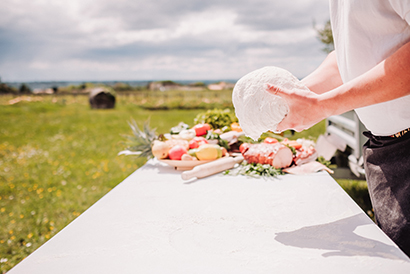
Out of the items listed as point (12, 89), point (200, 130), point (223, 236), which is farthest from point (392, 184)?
point (12, 89)

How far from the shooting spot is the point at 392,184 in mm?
1320

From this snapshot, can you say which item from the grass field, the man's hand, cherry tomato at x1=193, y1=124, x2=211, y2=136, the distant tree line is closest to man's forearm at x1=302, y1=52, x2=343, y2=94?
the man's hand

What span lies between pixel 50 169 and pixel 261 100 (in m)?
6.13

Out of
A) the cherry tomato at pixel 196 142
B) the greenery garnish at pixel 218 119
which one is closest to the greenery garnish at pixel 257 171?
the cherry tomato at pixel 196 142

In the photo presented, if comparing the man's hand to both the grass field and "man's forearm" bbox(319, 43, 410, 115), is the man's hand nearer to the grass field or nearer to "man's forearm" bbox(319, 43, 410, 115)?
"man's forearm" bbox(319, 43, 410, 115)

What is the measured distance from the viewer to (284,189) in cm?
181

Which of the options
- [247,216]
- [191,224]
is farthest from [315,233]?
[191,224]

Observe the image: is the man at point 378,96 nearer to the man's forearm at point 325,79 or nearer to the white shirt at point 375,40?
the white shirt at point 375,40

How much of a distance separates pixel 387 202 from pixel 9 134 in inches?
447

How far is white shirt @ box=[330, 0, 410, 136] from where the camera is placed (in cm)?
106

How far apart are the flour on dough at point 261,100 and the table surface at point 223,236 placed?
423mm

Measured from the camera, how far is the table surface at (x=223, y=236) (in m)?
1.07

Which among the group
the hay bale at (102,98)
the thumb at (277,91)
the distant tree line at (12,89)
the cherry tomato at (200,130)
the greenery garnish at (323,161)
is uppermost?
the distant tree line at (12,89)

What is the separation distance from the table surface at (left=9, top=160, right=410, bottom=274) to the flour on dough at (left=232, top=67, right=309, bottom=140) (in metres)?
0.42
